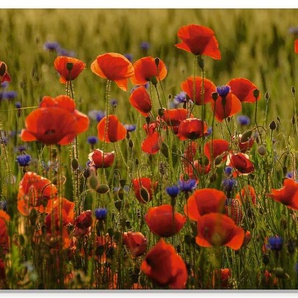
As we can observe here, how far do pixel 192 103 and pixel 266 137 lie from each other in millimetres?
211

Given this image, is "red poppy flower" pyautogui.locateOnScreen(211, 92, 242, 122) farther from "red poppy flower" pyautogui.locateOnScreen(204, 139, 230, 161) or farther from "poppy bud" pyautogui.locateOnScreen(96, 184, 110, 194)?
"poppy bud" pyautogui.locateOnScreen(96, 184, 110, 194)

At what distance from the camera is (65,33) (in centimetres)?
181

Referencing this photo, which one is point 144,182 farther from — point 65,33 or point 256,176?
point 65,33

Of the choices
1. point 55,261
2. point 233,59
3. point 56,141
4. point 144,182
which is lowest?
point 55,261

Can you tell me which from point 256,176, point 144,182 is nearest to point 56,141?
point 144,182

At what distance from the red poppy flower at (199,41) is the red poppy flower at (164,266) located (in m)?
0.49

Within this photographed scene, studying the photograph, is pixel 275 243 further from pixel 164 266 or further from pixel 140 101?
pixel 140 101

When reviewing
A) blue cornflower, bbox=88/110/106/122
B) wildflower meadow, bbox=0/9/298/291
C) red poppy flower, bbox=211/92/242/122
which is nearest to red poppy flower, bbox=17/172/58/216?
wildflower meadow, bbox=0/9/298/291

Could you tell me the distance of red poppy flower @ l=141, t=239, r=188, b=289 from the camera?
4.93ft

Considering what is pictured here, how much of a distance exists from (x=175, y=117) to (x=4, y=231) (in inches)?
20.0

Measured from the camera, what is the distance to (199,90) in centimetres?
168

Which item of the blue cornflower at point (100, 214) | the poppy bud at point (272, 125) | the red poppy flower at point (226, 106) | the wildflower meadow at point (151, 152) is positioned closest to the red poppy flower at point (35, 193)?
the wildflower meadow at point (151, 152)

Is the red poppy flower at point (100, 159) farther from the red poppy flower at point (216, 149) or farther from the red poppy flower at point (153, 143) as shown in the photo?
the red poppy flower at point (216, 149)

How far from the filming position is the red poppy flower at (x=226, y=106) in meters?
1.66
